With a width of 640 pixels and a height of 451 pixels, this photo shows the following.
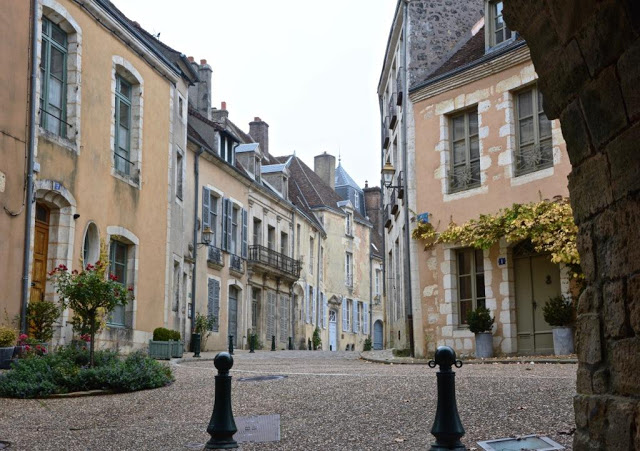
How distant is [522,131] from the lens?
13938 mm

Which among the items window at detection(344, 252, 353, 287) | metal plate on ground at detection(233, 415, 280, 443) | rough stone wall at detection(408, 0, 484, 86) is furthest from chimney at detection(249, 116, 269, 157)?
metal plate on ground at detection(233, 415, 280, 443)

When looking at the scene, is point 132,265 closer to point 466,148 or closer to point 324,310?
point 466,148

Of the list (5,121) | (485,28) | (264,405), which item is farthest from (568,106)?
(485,28)

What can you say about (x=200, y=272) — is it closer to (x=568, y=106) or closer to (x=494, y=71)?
(x=494, y=71)

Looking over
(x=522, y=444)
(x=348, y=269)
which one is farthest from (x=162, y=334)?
(x=348, y=269)

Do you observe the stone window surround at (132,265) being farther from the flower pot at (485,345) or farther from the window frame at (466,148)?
the flower pot at (485,345)

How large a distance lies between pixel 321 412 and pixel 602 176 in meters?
4.22

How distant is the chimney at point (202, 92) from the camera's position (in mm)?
27969

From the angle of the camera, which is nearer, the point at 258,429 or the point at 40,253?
the point at 258,429

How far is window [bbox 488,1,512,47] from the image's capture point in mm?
14750

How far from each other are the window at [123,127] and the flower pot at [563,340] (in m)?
8.41

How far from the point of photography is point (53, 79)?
1365 centimetres

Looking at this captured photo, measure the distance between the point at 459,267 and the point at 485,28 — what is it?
4374mm

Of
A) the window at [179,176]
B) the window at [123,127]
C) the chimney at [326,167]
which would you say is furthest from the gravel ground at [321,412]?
the chimney at [326,167]
